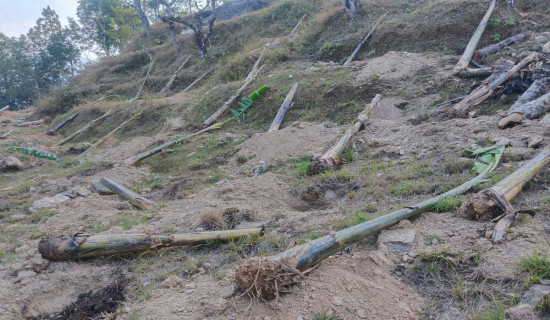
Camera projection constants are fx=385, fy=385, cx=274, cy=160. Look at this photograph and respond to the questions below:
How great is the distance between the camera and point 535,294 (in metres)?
2.01

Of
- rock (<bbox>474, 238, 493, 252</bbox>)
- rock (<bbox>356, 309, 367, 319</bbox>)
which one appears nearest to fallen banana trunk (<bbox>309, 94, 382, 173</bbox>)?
rock (<bbox>474, 238, 493, 252</bbox>)

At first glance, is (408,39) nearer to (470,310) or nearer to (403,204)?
(403,204)

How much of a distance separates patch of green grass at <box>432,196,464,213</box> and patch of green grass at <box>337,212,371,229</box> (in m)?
0.54

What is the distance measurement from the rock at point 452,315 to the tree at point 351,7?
11034mm

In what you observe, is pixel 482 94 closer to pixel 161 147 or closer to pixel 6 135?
pixel 161 147

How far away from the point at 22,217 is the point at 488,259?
17.4 ft

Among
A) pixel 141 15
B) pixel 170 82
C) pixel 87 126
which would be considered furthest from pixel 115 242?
pixel 141 15

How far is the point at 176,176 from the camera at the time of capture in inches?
242

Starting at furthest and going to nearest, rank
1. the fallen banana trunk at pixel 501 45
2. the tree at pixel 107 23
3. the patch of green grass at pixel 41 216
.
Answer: the tree at pixel 107 23, the fallen banana trunk at pixel 501 45, the patch of green grass at pixel 41 216

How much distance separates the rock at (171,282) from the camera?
2.84m

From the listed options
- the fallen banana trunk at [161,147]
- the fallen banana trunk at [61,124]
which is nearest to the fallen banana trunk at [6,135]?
the fallen banana trunk at [61,124]

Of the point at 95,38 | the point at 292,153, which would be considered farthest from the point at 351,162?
the point at 95,38

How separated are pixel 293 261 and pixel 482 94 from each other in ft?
14.7

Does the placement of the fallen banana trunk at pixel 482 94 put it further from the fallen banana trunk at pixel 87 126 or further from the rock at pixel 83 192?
the fallen banana trunk at pixel 87 126
